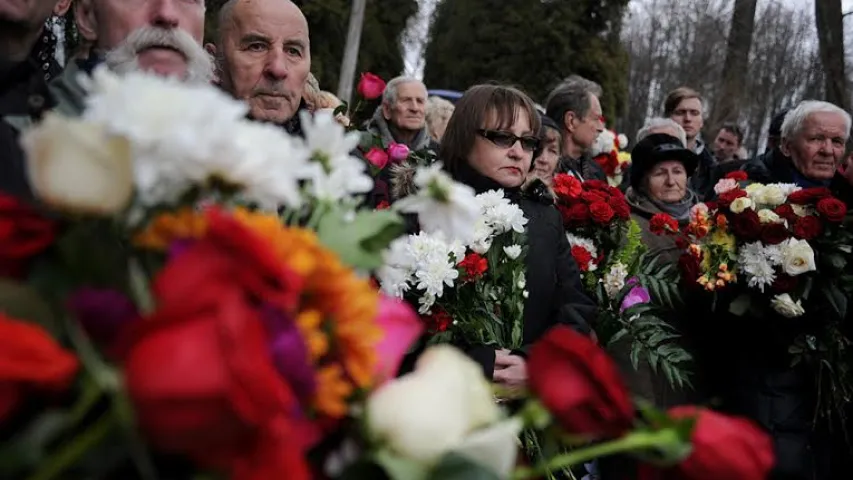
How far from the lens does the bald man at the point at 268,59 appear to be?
211 centimetres

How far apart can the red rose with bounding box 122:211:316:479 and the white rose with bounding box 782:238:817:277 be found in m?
2.89

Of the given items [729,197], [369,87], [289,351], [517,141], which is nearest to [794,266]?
[729,197]

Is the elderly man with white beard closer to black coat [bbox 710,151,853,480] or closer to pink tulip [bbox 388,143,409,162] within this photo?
pink tulip [bbox 388,143,409,162]

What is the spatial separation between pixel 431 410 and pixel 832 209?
9.59ft

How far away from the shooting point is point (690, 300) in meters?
3.57

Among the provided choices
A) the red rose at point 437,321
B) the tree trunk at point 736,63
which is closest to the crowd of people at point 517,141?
the red rose at point 437,321

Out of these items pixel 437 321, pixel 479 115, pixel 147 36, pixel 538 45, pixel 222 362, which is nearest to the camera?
pixel 222 362

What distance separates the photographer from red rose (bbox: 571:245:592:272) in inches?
126

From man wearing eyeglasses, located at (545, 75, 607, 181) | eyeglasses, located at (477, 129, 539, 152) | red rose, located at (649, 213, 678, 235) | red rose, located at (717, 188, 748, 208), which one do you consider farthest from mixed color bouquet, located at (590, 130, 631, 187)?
eyeglasses, located at (477, 129, 539, 152)

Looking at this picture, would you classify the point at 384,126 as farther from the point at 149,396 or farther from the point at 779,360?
the point at 149,396

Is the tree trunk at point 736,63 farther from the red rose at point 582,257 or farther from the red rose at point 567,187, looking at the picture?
the red rose at point 582,257

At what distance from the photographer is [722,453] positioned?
29.9 inches

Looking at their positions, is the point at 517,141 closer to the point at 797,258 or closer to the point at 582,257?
the point at 582,257

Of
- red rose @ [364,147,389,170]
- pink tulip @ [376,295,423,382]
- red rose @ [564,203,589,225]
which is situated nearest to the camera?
pink tulip @ [376,295,423,382]
